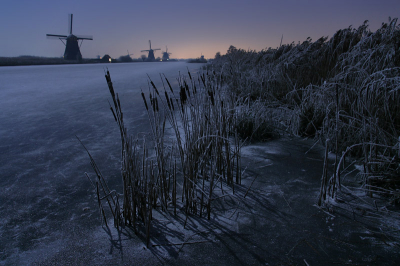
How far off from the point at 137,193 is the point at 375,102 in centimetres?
229

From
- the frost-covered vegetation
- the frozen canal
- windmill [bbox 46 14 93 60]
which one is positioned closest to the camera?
the frozen canal

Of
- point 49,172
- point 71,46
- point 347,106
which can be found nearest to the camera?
point 49,172

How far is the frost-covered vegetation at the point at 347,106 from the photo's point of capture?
71.3 inches

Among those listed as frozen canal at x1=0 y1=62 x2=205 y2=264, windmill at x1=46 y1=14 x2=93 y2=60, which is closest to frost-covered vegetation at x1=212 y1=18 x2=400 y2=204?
frozen canal at x1=0 y1=62 x2=205 y2=264

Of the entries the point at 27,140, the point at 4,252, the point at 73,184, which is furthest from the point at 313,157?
the point at 27,140

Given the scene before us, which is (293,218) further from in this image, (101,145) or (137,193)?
(101,145)

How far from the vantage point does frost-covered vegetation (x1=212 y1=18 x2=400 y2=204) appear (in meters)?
1.81

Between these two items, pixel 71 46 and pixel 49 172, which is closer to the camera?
pixel 49 172

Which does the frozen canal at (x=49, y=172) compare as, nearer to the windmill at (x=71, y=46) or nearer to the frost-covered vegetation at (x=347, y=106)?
the frost-covered vegetation at (x=347, y=106)

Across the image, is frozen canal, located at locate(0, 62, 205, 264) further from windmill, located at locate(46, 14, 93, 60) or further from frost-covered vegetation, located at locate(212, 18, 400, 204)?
windmill, located at locate(46, 14, 93, 60)

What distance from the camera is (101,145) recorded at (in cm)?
295

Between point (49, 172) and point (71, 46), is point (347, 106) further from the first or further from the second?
point (71, 46)

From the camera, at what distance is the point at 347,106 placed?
2990mm

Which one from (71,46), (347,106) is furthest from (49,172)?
(71,46)
